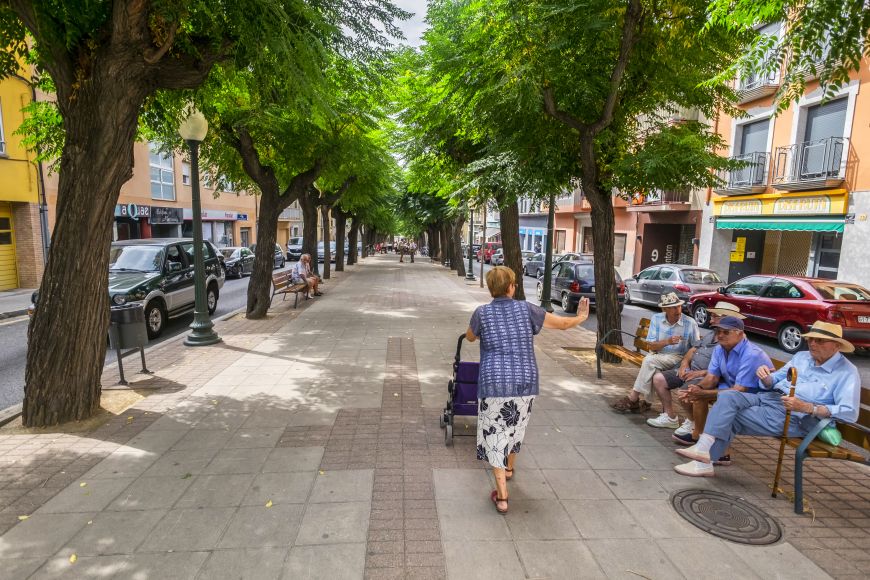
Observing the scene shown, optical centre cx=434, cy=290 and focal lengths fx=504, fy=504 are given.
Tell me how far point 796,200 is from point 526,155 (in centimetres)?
1265

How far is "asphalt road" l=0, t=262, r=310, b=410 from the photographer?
663cm

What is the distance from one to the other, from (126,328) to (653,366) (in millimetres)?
6378

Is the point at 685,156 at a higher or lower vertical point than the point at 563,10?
lower

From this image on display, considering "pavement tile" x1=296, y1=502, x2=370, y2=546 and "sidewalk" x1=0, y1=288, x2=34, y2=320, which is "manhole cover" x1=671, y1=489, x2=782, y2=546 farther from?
"sidewalk" x1=0, y1=288, x2=34, y2=320

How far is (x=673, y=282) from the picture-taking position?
568 inches

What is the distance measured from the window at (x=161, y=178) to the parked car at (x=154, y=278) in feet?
57.9

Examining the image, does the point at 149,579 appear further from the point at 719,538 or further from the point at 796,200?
the point at 796,200

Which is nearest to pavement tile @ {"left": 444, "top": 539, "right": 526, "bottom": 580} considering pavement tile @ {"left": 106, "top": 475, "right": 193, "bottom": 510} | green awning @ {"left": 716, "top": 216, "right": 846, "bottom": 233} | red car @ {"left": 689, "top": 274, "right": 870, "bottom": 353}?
pavement tile @ {"left": 106, "top": 475, "right": 193, "bottom": 510}

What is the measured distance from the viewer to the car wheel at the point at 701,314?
12.5m

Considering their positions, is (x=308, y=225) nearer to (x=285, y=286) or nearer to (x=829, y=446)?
(x=285, y=286)

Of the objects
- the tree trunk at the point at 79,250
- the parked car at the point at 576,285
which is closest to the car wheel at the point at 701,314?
the parked car at the point at 576,285

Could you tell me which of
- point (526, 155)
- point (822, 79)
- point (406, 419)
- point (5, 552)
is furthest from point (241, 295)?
point (822, 79)

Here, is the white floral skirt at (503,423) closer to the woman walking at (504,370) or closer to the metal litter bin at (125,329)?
the woman walking at (504,370)

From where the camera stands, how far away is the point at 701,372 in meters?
4.89
